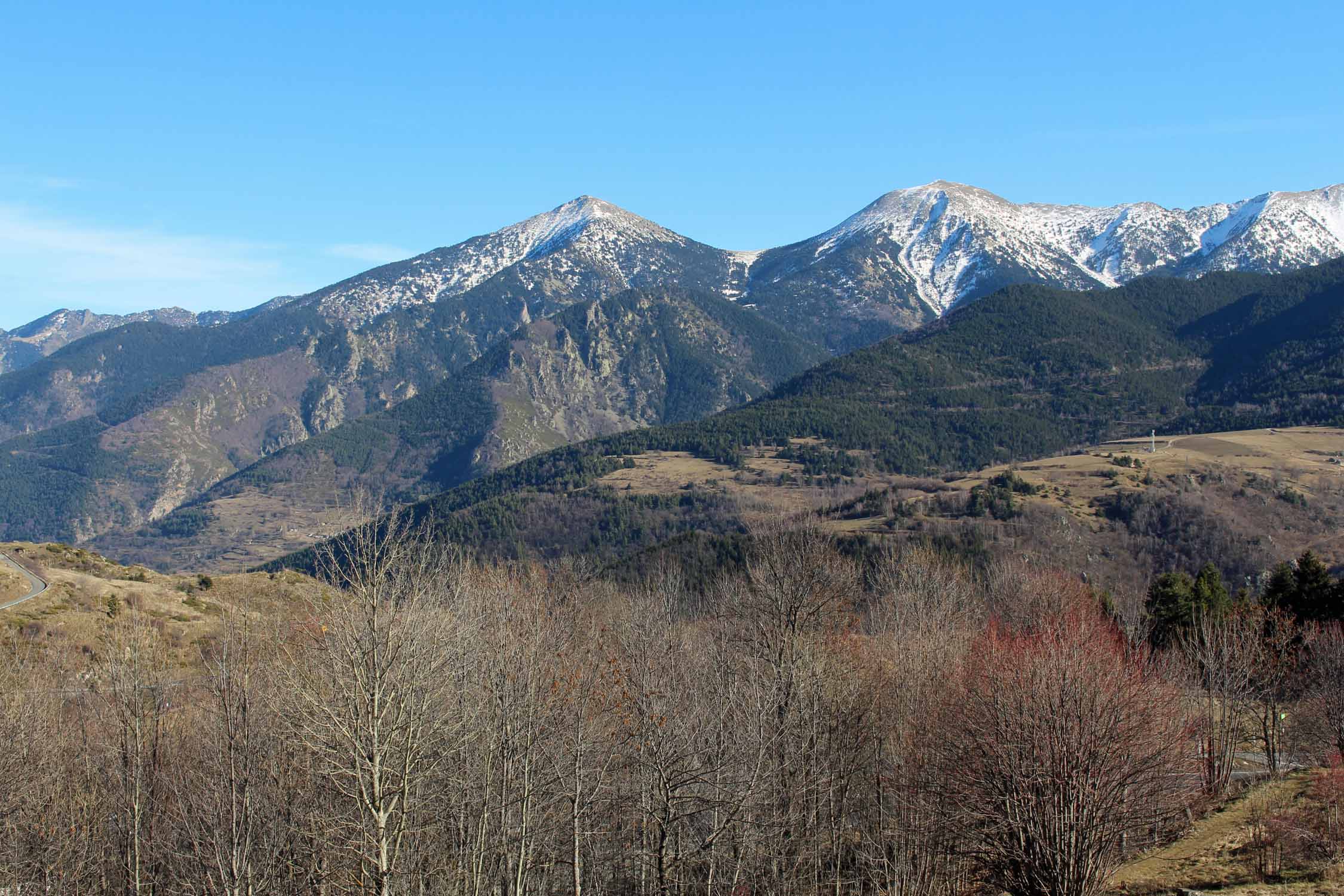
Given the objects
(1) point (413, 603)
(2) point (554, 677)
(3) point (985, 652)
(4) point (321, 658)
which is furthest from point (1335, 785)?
(4) point (321, 658)

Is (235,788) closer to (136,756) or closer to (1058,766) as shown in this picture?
(136,756)

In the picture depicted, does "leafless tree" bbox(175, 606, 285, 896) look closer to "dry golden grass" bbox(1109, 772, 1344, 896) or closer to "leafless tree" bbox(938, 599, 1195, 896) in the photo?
"leafless tree" bbox(938, 599, 1195, 896)

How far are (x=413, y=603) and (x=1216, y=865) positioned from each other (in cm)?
3379

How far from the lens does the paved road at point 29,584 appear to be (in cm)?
7419

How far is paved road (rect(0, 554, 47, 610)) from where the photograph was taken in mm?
74188

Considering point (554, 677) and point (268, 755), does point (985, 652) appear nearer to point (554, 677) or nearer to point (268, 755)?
point (554, 677)

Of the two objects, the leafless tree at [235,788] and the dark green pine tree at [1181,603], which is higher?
the leafless tree at [235,788]

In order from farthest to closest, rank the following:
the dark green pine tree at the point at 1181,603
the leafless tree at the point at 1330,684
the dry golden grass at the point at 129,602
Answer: the dark green pine tree at the point at 1181,603 → the dry golden grass at the point at 129,602 → the leafless tree at the point at 1330,684

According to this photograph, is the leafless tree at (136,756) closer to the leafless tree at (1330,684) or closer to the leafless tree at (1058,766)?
the leafless tree at (1058,766)

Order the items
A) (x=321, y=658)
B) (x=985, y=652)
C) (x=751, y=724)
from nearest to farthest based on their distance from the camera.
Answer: (x=321, y=658) < (x=751, y=724) < (x=985, y=652)

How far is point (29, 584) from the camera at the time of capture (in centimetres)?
8088

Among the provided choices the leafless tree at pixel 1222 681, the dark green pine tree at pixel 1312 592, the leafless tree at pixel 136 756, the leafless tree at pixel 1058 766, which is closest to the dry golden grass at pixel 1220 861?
the leafless tree at pixel 1058 766

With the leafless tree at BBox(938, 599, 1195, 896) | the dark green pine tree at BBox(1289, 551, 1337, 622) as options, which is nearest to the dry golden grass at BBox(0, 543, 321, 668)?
the leafless tree at BBox(938, 599, 1195, 896)

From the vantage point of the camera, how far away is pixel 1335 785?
138ft
